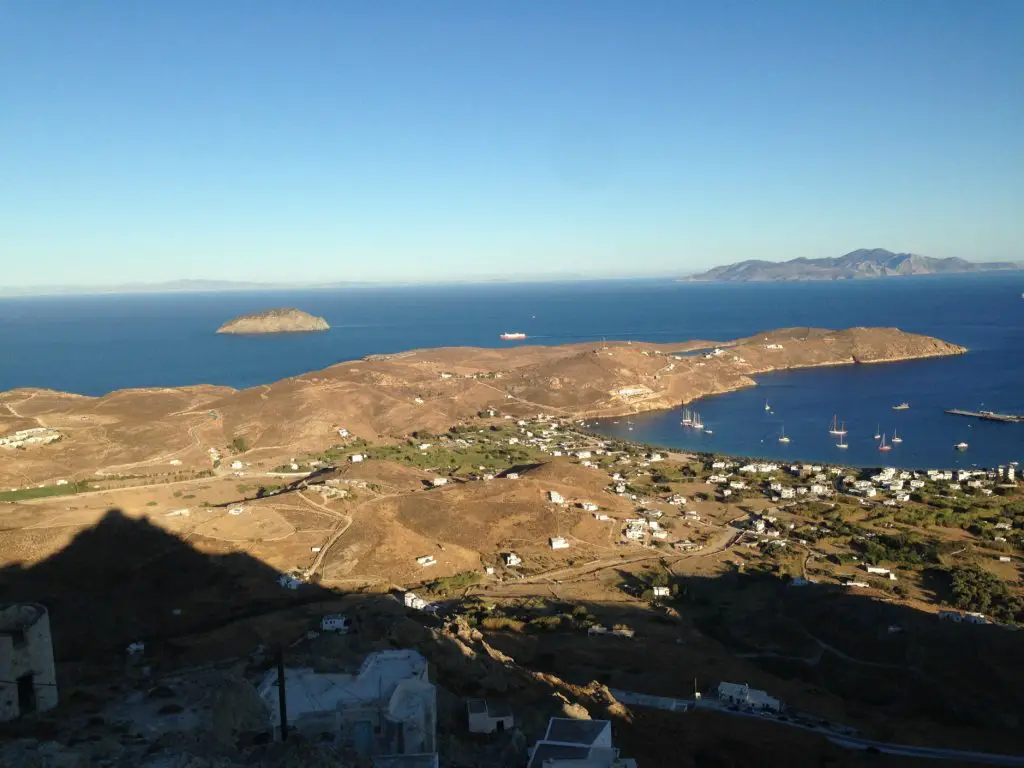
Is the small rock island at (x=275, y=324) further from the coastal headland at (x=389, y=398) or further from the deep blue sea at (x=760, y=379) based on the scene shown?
the coastal headland at (x=389, y=398)

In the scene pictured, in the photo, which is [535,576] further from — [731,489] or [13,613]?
[13,613]

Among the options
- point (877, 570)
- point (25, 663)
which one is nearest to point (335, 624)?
A: point (25, 663)

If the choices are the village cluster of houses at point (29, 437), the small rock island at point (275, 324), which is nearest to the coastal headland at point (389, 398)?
the village cluster of houses at point (29, 437)

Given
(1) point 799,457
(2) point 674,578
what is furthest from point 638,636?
(1) point 799,457

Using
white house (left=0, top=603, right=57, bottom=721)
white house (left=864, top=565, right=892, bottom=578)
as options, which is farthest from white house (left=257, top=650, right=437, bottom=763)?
white house (left=864, top=565, right=892, bottom=578)

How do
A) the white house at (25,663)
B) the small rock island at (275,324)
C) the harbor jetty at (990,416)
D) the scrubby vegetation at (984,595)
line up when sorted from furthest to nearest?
the small rock island at (275,324)
the harbor jetty at (990,416)
the scrubby vegetation at (984,595)
the white house at (25,663)

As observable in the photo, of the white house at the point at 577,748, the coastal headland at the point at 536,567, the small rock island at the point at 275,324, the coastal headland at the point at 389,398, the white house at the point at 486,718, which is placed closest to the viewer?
the white house at the point at 577,748
